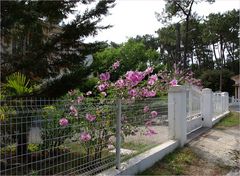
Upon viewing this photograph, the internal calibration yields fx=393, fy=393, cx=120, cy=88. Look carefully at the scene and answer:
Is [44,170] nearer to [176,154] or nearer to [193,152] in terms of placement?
[176,154]

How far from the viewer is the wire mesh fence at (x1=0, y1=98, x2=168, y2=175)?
4375 millimetres

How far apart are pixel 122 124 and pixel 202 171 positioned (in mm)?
1834

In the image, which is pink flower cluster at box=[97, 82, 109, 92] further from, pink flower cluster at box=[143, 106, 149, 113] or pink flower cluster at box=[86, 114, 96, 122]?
pink flower cluster at box=[86, 114, 96, 122]

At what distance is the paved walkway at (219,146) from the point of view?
8276mm

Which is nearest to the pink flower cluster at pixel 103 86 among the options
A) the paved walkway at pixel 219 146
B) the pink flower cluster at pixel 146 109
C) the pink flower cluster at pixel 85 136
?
the pink flower cluster at pixel 146 109

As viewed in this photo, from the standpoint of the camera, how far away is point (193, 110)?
12.5 m

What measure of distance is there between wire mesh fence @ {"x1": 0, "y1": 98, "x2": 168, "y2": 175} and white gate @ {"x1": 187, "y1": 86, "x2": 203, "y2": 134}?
417 centimetres

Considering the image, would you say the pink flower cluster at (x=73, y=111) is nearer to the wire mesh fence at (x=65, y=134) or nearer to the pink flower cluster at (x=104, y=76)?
the wire mesh fence at (x=65, y=134)

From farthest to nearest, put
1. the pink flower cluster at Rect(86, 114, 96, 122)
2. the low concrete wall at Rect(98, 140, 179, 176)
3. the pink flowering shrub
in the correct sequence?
the low concrete wall at Rect(98, 140, 179, 176) → the pink flower cluster at Rect(86, 114, 96, 122) → the pink flowering shrub

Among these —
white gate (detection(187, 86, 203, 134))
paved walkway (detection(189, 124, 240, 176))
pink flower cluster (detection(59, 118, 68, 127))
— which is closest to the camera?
pink flower cluster (detection(59, 118, 68, 127))

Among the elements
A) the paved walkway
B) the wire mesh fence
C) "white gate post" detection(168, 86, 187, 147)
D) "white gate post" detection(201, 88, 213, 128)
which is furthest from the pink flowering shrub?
"white gate post" detection(201, 88, 213, 128)

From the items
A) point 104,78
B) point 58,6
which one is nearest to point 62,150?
point 104,78

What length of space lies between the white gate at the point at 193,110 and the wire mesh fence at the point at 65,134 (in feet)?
13.7

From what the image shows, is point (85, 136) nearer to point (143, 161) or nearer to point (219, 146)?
point (143, 161)
